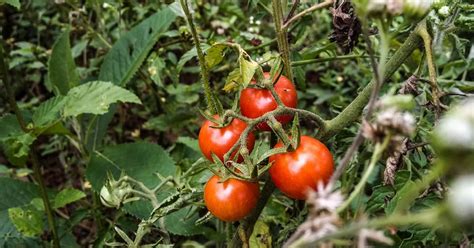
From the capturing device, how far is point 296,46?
1.54 metres

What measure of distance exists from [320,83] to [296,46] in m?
0.82

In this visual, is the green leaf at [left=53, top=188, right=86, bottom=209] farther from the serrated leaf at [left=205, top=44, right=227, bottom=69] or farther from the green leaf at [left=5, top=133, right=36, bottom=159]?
the serrated leaf at [left=205, top=44, right=227, bottom=69]

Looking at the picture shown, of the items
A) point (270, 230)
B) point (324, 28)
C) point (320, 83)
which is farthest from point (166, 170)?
point (324, 28)

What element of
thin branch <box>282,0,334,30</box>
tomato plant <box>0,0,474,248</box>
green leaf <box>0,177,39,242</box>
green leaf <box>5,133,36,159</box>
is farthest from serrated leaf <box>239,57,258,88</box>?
green leaf <box>0,177,39,242</box>

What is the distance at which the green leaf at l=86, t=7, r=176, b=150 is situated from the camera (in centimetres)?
179

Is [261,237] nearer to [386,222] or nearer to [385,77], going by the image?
[385,77]

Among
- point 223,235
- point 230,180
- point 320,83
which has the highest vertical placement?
point 230,180

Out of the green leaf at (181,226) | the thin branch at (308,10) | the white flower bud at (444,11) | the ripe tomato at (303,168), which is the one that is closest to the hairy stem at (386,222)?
the ripe tomato at (303,168)

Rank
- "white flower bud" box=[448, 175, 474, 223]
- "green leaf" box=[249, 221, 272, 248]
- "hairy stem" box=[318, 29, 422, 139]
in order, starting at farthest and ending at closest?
"green leaf" box=[249, 221, 272, 248]
"hairy stem" box=[318, 29, 422, 139]
"white flower bud" box=[448, 175, 474, 223]

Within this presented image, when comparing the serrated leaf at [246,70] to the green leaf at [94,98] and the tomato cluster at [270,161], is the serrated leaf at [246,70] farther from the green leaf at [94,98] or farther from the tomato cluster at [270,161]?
the green leaf at [94,98]

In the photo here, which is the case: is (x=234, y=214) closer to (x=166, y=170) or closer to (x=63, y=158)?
(x=166, y=170)

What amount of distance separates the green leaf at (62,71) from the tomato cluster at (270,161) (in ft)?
2.74

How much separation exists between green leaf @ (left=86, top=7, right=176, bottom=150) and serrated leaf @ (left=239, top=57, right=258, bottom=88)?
827 millimetres

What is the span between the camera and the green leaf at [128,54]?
70.3 inches
